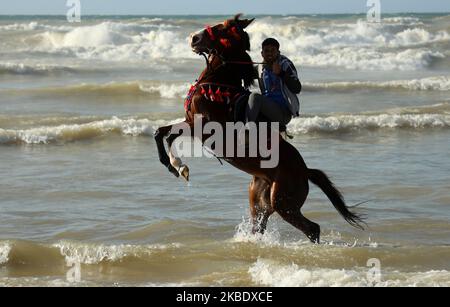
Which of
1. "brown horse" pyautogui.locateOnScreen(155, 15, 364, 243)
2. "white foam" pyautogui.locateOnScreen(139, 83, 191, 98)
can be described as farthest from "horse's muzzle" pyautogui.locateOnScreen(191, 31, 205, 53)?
"white foam" pyautogui.locateOnScreen(139, 83, 191, 98)

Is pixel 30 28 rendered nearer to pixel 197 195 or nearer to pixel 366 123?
pixel 366 123

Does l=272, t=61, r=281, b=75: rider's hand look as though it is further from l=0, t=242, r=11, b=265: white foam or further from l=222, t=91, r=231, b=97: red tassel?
l=0, t=242, r=11, b=265: white foam

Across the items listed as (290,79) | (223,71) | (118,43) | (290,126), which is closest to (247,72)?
(223,71)

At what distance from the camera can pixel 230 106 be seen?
23.8 feet

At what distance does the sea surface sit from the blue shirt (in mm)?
1266

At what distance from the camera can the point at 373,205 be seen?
31.6 ft

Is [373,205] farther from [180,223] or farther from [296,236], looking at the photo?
[180,223]

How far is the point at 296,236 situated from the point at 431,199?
213cm

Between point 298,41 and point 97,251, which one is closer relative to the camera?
point 97,251

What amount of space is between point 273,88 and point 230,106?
1.24 ft

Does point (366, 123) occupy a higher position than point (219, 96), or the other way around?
point (219, 96)

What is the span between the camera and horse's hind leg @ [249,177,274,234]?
25.0 feet
